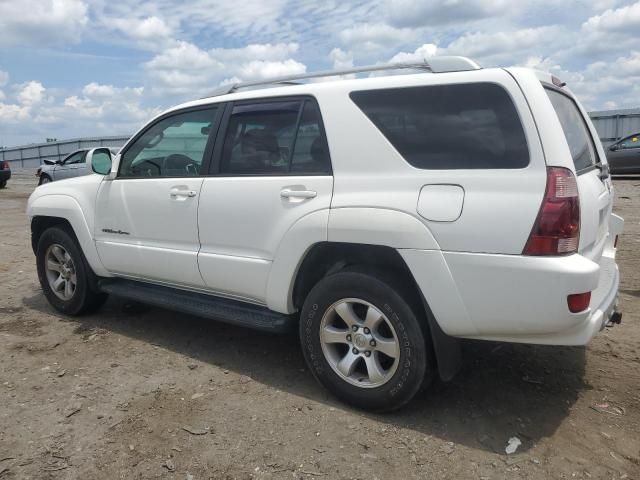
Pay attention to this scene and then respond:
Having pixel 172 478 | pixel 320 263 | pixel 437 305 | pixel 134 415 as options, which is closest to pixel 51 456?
pixel 134 415

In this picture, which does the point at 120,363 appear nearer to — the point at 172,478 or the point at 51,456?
the point at 51,456

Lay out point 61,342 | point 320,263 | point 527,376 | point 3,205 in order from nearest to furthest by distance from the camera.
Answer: point 320,263, point 527,376, point 61,342, point 3,205

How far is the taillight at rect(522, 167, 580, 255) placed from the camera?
2.56 metres

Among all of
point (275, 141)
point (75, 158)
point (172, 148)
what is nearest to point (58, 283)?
point (172, 148)

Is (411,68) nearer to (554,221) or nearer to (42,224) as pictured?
(554,221)

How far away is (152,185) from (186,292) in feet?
2.74

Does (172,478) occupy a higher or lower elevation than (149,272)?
lower

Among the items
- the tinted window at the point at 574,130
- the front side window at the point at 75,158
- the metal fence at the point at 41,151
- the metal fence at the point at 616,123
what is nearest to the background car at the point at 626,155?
the metal fence at the point at 616,123

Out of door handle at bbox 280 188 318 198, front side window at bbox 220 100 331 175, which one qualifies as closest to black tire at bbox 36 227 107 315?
front side window at bbox 220 100 331 175

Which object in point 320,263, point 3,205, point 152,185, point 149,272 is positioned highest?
point 152,185

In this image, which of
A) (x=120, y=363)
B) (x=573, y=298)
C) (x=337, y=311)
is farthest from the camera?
(x=120, y=363)

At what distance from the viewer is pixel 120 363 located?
13.2 ft

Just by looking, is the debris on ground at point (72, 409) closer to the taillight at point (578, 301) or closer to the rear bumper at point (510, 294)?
the rear bumper at point (510, 294)

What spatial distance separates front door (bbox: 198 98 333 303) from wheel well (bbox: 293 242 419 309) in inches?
6.7
